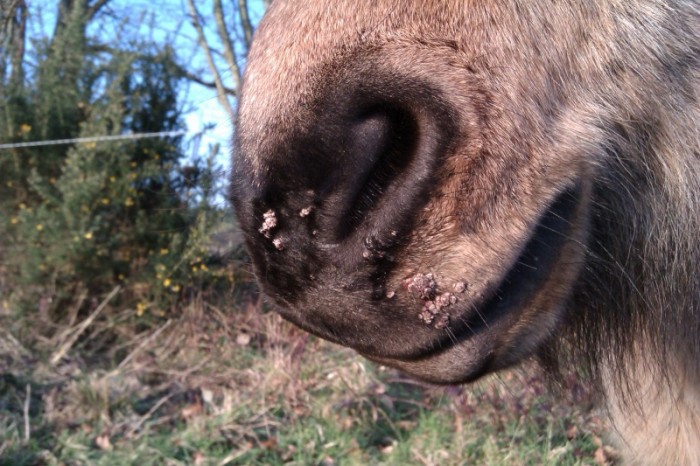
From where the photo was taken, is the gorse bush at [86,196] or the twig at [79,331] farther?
the gorse bush at [86,196]

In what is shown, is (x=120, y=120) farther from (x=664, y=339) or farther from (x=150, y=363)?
(x=664, y=339)

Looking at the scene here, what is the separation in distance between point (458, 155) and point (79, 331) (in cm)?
519

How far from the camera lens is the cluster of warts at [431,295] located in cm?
110

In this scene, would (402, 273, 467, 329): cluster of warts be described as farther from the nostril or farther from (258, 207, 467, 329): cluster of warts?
the nostril

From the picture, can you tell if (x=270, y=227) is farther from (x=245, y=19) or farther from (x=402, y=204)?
(x=245, y=19)

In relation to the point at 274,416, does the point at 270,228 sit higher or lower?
higher

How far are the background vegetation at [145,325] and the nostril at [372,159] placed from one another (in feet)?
8.28

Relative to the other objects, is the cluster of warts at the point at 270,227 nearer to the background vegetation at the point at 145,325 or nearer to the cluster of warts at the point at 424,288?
the cluster of warts at the point at 424,288

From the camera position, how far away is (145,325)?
6.07 m

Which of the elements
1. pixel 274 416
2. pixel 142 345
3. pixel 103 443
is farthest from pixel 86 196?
pixel 274 416

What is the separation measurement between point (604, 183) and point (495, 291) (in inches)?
14.4

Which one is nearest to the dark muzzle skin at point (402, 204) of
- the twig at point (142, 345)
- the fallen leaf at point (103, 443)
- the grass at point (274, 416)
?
the grass at point (274, 416)

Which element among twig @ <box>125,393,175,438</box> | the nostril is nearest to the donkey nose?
the nostril

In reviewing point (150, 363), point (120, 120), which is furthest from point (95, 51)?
point (150, 363)
